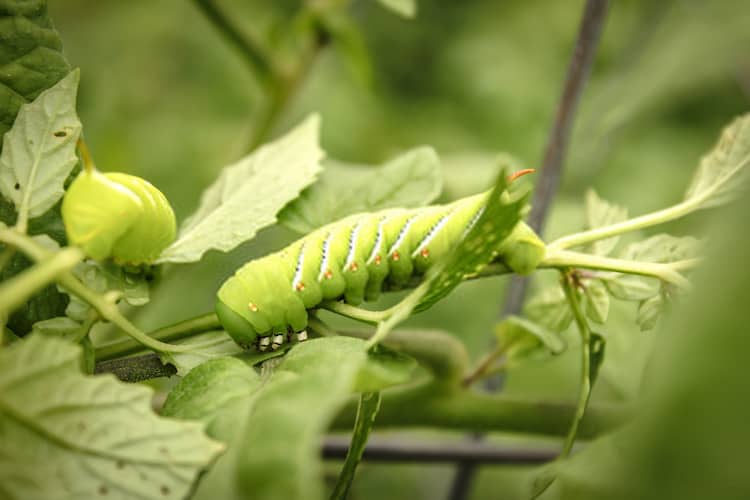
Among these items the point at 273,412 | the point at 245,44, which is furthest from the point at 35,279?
the point at 245,44

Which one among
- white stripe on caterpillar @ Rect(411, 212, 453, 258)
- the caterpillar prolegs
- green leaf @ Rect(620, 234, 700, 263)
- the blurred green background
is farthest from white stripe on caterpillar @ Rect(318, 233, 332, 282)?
the blurred green background

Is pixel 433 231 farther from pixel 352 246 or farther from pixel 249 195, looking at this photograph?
pixel 249 195

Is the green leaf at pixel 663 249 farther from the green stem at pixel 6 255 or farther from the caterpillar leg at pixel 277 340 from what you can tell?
A: the green stem at pixel 6 255

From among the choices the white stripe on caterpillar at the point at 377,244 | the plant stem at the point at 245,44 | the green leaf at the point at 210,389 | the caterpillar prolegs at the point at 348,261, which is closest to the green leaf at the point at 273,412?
the green leaf at the point at 210,389

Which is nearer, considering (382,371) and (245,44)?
(382,371)

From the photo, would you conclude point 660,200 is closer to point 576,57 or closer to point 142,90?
point 576,57

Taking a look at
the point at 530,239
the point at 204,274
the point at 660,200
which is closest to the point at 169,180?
the point at 204,274

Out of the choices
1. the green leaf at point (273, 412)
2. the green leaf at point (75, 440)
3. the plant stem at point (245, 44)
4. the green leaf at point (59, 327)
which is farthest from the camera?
the plant stem at point (245, 44)
